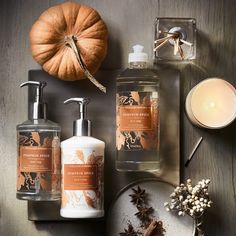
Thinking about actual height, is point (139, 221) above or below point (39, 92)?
below

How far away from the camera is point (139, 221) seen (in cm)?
117

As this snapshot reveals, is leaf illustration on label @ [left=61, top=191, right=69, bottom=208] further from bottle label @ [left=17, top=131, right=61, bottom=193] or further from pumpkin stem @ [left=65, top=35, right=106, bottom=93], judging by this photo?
pumpkin stem @ [left=65, top=35, right=106, bottom=93]

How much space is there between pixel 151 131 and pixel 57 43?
0.26m

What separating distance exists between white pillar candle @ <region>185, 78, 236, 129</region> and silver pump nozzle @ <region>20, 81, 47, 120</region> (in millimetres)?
300

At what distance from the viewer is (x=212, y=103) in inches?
45.1

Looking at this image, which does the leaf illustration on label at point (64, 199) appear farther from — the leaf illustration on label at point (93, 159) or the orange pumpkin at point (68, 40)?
the orange pumpkin at point (68, 40)

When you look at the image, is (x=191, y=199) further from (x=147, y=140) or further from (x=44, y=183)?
(x=44, y=183)

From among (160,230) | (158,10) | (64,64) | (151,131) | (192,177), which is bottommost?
(160,230)

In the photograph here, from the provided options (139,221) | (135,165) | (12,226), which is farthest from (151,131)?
(12,226)

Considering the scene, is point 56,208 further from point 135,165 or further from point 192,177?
point 192,177

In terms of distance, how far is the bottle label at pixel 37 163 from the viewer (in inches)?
43.2

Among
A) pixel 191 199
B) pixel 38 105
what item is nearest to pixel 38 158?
pixel 38 105

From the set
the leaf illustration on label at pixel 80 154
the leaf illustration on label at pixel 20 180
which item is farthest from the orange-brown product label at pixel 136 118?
the leaf illustration on label at pixel 20 180

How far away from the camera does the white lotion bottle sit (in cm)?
109
